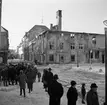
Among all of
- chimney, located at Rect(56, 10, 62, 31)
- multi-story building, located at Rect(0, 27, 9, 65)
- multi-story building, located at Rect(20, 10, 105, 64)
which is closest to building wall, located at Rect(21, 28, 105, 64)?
multi-story building, located at Rect(20, 10, 105, 64)

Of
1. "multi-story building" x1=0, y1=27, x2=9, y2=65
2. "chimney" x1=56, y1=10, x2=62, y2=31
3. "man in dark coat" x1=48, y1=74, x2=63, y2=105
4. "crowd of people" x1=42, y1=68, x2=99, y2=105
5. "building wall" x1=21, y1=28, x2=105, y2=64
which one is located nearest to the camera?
"crowd of people" x1=42, y1=68, x2=99, y2=105

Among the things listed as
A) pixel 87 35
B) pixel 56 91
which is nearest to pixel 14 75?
pixel 56 91

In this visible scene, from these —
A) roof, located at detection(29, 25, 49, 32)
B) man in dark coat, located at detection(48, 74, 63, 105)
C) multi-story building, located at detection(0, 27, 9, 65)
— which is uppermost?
roof, located at detection(29, 25, 49, 32)

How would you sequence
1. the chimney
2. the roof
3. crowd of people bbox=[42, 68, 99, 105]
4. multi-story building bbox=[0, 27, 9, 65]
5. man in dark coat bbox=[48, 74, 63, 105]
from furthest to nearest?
the roof
the chimney
multi-story building bbox=[0, 27, 9, 65]
man in dark coat bbox=[48, 74, 63, 105]
crowd of people bbox=[42, 68, 99, 105]

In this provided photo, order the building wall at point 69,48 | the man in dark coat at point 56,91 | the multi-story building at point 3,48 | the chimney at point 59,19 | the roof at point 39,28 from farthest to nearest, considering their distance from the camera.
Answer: the roof at point 39,28 → the chimney at point 59,19 → the building wall at point 69,48 → the multi-story building at point 3,48 → the man in dark coat at point 56,91

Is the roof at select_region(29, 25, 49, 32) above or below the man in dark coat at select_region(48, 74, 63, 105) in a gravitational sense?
above

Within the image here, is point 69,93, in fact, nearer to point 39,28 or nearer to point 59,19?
point 59,19

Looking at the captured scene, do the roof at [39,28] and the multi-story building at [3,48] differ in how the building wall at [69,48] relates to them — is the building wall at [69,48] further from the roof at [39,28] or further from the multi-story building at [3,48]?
the roof at [39,28]

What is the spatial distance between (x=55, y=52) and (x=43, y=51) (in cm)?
315

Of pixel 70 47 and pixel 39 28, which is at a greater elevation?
pixel 39 28

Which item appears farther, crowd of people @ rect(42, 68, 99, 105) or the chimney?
the chimney

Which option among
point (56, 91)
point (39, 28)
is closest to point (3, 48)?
point (39, 28)

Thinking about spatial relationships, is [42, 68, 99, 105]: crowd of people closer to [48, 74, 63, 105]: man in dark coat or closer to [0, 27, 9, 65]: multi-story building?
[48, 74, 63, 105]: man in dark coat

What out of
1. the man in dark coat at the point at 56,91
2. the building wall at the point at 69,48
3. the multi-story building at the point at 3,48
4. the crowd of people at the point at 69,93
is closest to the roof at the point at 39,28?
the building wall at the point at 69,48
